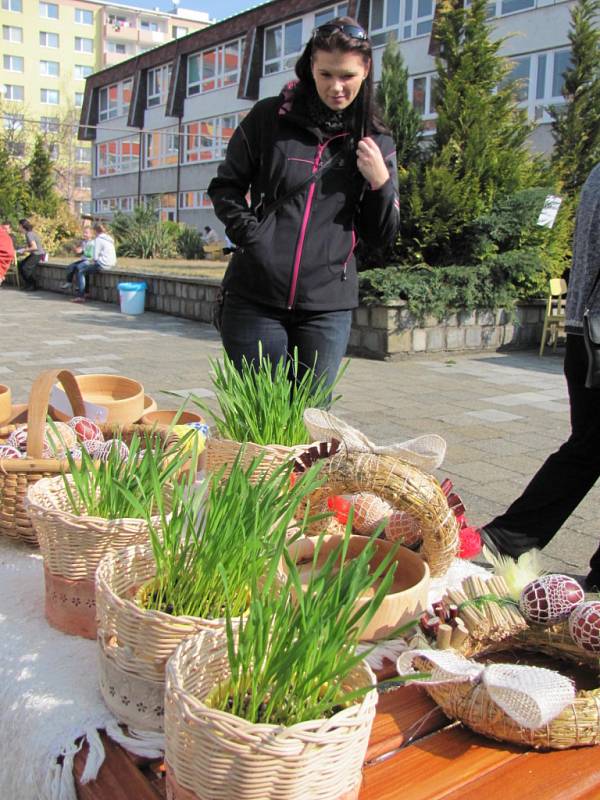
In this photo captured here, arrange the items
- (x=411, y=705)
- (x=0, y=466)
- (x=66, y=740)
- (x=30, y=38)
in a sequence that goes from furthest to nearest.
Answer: (x=30, y=38), (x=0, y=466), (x=411, y=705), (x=66, y=740)

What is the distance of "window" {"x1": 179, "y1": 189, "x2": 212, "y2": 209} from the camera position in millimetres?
36250

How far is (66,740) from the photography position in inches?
44.3

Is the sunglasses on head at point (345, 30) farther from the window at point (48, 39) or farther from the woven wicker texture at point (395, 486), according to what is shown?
the window at point (48, 39)

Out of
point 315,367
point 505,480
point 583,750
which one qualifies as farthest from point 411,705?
point 505,480

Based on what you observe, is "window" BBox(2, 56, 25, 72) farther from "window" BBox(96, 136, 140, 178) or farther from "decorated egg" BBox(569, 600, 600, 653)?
"decorated egg" BBox(569, 600, 600, 653)

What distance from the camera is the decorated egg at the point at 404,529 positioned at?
1.67m

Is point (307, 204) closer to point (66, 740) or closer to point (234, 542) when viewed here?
point (234, 542)

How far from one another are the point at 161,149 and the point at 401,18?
17664 mm

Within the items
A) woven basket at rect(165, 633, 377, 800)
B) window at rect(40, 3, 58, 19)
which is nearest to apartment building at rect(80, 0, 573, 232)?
woven basket at rect(165, 633, 377, 800)

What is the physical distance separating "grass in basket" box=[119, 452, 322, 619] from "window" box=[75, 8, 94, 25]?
82160 mm

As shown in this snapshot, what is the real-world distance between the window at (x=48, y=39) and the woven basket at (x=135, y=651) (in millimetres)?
79664

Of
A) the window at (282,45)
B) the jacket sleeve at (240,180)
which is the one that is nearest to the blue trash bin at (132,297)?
the jacket sleeve at (240,180)

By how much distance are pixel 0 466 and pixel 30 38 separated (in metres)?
78.4

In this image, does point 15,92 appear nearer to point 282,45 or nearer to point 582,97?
point 282,45
